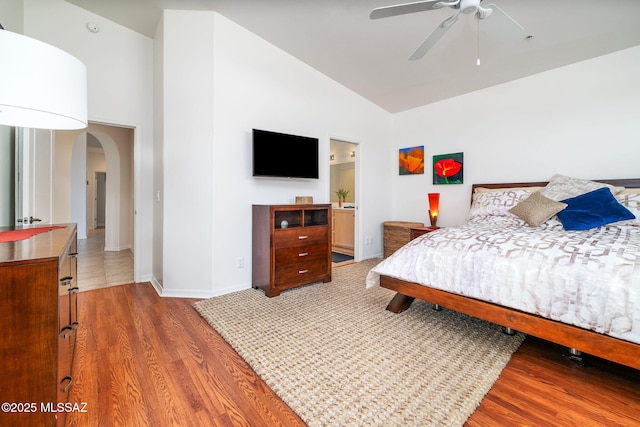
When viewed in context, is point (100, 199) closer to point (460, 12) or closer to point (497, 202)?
point (460, 12)

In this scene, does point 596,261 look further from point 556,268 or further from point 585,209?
point 585,209

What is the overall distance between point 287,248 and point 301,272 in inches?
13.8

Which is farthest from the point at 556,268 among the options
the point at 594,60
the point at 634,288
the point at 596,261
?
the point at 594,60

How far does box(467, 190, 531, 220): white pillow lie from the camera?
10.3ft

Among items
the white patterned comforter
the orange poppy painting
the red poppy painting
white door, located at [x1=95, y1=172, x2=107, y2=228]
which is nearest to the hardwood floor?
the white patterned comforter

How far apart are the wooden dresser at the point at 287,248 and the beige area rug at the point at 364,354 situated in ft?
0.90

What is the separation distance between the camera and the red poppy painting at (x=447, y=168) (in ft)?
13.6

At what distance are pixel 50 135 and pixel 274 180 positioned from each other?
2252 millimetres

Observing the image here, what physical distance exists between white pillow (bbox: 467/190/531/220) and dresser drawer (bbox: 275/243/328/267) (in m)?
1.95

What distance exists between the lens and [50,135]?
8.73 feet

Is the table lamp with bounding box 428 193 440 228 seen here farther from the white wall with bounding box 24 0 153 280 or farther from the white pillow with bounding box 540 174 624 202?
the white wall with bounding box 24 0 153 280

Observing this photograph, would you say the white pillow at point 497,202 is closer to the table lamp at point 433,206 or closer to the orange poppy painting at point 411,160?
the table lamp at point 433,206

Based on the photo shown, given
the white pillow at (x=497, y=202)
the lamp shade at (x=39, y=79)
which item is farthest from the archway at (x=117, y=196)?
the white pillow at (x=497, y=202)

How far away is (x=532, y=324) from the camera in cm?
164
